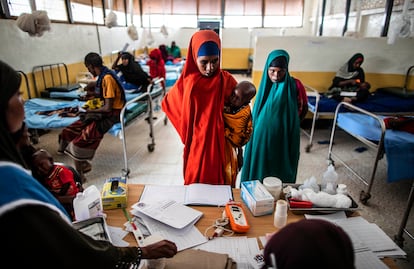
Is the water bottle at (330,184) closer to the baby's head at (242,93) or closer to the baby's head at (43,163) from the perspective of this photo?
the baby's head at (242,93)

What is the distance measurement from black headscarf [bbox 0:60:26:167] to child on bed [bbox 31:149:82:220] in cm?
75

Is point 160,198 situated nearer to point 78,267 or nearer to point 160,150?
point 78,267

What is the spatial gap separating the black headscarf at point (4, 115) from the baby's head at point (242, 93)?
120 centimetres

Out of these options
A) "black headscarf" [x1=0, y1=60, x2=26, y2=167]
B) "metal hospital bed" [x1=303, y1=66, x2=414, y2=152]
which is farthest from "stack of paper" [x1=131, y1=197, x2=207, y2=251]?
"metal hospital bed" [x1=303, y1=66, x2=414, y2=152]

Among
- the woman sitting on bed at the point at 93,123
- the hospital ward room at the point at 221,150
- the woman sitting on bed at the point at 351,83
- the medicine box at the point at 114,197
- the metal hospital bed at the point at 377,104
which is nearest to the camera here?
the hospital ward room at the point at 221,150

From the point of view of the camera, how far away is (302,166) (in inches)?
137

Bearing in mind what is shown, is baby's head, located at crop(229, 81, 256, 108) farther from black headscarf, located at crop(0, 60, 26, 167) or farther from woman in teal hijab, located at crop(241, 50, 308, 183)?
black headscarf, located at crop(0, 60, 26, 167)

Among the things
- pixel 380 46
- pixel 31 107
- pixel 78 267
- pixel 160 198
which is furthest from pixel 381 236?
pixel 380 46

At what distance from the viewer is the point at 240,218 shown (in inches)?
47.3

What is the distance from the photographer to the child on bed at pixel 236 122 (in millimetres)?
1629

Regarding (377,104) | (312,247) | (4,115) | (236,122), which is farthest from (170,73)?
(312,247)

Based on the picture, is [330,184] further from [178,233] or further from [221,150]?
[178,233]

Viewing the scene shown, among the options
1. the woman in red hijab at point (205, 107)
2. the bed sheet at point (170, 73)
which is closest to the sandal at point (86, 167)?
the woman in red hijab at point (205, 107)

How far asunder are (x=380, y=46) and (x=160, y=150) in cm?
416
